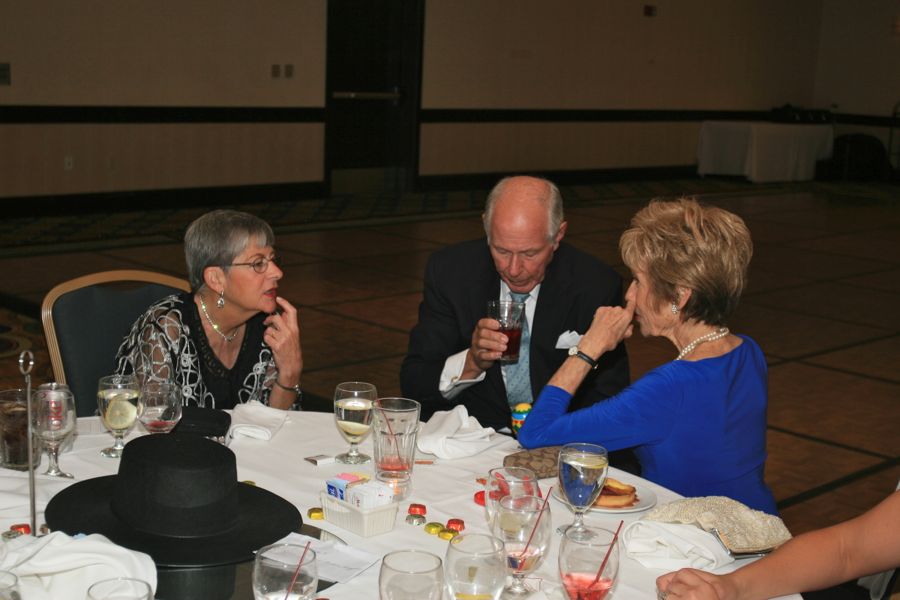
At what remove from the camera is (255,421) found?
245 cm

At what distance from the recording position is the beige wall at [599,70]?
12.4m

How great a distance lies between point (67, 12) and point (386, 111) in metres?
3.85

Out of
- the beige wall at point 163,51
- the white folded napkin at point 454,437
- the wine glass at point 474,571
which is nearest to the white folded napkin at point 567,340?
the white folded napkin at point 454,437

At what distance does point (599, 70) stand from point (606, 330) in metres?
11.9

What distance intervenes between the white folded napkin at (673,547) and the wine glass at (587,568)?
0.97ft

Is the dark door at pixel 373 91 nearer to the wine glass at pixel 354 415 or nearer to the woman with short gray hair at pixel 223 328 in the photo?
the woman with short gray hair at pixel 223 328

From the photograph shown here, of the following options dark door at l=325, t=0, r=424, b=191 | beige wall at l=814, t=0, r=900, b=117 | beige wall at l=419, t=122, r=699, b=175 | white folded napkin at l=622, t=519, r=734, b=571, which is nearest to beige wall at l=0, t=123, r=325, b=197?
dark door at l=325, t=0, r=424, b=191

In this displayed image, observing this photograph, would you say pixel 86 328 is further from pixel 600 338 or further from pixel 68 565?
pixel 68 565

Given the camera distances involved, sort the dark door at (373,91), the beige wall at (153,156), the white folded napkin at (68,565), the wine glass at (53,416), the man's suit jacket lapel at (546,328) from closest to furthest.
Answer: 1. the white folded napkin at (68,565)
2. the wine glass at (53,416)
3. the man's suit jacket lapel at (546,328)
4. the beige wall at (153,156)
5. the dark door at (373,91)

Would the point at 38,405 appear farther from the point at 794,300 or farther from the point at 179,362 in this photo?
the point at 794,300

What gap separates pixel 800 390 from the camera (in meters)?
5.68

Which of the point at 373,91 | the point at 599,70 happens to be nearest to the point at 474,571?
the point at 373,91

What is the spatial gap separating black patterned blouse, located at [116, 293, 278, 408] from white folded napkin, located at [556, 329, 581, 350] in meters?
0.83

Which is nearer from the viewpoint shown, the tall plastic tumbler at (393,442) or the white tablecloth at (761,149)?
the tall plastic tumbler at (393,442)
